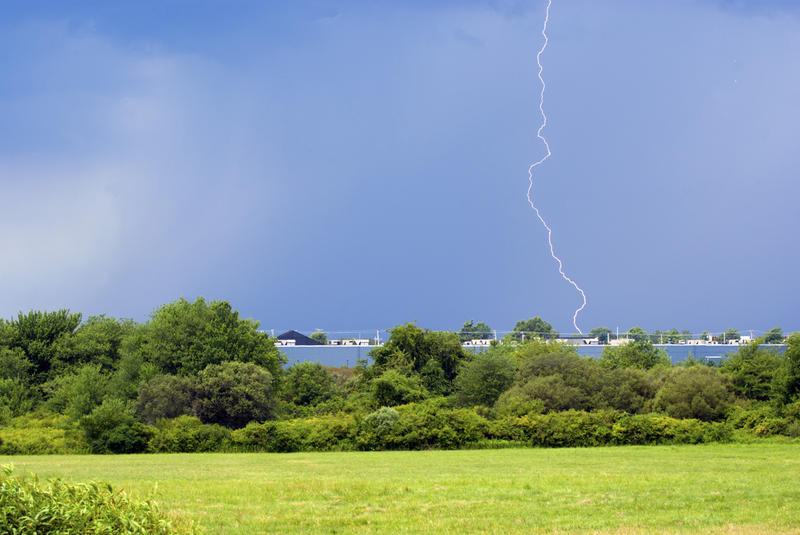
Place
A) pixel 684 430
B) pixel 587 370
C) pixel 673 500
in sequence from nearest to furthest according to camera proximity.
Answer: pixel 673 500
pixel 684 430
pixel 587 370

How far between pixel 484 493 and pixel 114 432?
20507 millimetres

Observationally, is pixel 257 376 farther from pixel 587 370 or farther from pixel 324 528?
pixel 324 528

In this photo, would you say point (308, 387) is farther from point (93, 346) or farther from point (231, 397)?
point (93, 346)

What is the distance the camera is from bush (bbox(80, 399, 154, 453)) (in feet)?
94.7

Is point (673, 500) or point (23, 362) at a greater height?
point (23, 362)

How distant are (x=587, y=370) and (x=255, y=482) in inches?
857

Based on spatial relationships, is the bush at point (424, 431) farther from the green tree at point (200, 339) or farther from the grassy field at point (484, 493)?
the green tree at point (200, 339)

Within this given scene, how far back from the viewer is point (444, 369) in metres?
44.2

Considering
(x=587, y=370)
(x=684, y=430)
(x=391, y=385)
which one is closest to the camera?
(x=684, y=430)

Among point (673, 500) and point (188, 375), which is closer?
point (673, 500)

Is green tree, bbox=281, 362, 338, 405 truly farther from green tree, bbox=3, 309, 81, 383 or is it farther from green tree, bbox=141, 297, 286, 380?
green tree, bbox=3, 309, 81, 383

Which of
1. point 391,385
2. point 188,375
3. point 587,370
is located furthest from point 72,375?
point 587,370

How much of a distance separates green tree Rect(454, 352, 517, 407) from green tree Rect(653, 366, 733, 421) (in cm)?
758

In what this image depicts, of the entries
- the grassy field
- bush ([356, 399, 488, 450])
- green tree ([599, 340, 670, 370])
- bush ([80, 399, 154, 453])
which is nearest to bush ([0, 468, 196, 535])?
the grassy field
